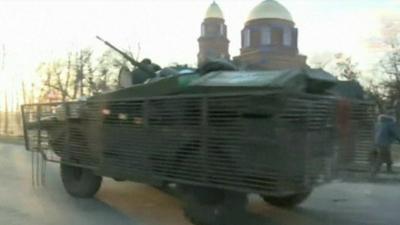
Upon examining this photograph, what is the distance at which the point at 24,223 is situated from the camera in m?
7.91

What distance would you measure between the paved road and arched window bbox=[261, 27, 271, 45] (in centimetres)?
4136

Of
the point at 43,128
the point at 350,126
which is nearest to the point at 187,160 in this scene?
the point at 350,126

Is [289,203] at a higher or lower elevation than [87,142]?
lower

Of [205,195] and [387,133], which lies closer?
[205,195]

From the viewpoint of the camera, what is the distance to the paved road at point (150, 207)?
27.1 ft

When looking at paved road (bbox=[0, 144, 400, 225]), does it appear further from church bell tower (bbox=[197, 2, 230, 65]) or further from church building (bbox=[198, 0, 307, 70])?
church bell tower (bbox=[197, 2, 230, 65])

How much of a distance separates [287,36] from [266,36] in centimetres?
175

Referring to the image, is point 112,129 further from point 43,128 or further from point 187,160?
point 43,128

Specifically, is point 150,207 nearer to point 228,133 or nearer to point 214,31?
point 228,133

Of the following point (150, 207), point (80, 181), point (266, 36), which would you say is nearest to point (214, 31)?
point (266, 36)

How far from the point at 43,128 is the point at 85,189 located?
1.37m

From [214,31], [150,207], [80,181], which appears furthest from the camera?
[214,31]

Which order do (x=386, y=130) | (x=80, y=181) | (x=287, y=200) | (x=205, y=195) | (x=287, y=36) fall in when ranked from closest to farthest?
(x=205, y=195)
(x=287, y=200)
(x=80, y=181)
(x=386, y=130)
(x=287, y=36)

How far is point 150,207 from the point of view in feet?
30.6
